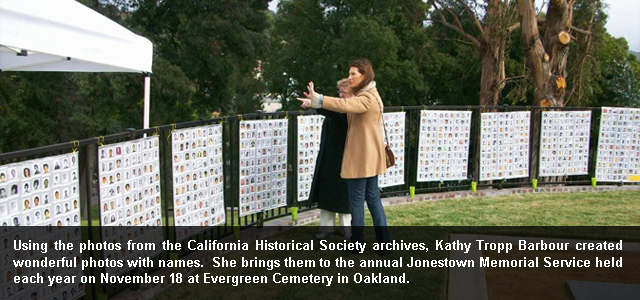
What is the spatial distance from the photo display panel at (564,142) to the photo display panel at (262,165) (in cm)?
495

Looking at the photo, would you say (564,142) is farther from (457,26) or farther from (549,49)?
(457,26)

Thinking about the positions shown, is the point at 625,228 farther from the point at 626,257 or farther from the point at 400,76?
the point at 400,76

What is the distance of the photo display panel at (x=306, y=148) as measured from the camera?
22.8 feet

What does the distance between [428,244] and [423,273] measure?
0.98m

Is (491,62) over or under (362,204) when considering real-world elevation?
over

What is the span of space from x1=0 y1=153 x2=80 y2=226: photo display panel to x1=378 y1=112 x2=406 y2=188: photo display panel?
5.02 m

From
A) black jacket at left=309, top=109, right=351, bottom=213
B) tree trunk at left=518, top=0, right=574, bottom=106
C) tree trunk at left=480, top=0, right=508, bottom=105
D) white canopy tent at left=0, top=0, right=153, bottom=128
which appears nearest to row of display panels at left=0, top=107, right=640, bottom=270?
black jacket at left=309, top=109, right=351, bottom=213

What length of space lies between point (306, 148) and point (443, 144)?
8.89ft

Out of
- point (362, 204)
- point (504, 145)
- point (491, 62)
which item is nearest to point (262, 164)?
point (362, 204)

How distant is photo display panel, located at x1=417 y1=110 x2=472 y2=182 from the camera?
8.63 meters

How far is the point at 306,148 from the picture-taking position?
7016mm

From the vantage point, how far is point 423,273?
503 centimetres

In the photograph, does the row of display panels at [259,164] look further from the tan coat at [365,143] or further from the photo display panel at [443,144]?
the tan coat at [365,143]

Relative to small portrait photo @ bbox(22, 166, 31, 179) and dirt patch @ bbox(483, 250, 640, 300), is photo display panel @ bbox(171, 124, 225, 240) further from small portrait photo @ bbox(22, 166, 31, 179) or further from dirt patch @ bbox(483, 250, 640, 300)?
dirt patch @ bbox(483, 250, 640, 300)
